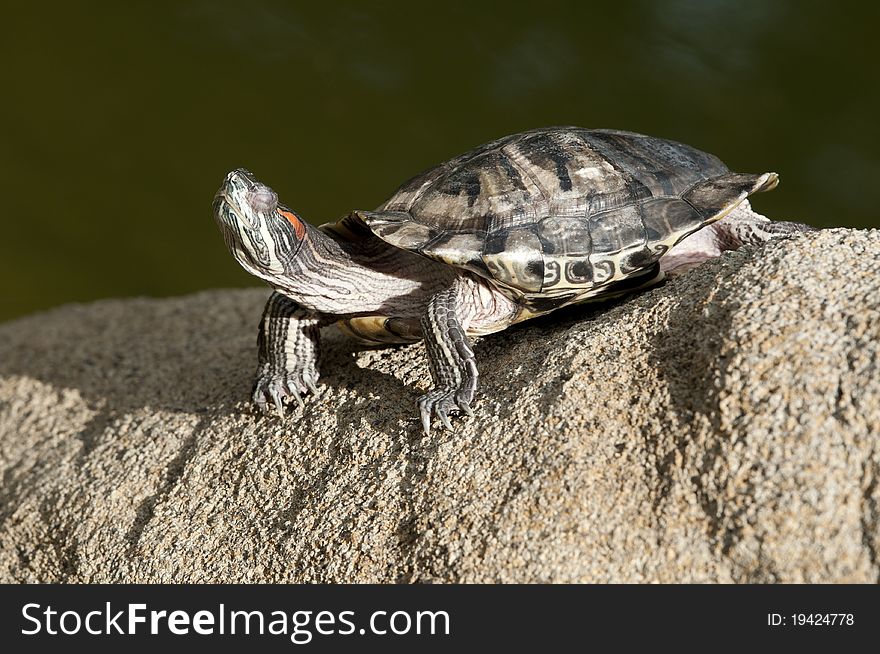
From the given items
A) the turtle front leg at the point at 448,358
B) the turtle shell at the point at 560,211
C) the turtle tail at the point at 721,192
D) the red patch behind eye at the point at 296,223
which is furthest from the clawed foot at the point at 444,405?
the turtle tail at the point at 721,192

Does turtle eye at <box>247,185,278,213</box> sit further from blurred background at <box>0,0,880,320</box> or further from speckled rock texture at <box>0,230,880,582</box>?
blurred background at <box>0,0,880,320</box>

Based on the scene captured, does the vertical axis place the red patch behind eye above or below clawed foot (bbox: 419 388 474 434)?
above

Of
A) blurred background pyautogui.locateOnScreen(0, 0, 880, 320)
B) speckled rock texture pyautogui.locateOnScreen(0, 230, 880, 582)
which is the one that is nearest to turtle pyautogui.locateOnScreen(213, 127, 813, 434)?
speckled rock texture pyautogui.locateOnScreen(0, 230, 880, 582)

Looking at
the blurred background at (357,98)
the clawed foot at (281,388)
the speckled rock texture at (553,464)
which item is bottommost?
the speckled rock texture at (553,464)

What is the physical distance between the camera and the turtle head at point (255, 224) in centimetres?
229

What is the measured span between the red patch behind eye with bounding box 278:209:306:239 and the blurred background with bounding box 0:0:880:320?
3.77 metres

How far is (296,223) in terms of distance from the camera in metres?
2.39

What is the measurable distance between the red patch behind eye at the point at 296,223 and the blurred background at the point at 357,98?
377 cm

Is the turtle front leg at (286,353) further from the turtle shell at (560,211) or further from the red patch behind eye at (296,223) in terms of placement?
the turtle shell at (560,211)

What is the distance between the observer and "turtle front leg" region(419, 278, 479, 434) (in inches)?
81.3

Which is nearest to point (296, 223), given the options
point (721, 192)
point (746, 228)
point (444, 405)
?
point (444, 405)

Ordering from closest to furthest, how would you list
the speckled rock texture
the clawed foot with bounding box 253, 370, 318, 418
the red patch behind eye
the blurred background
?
the speckled rock texture < the red patch behind eye < the clawed foot with bounding box 253, 370, 318, 418 < the blurred background

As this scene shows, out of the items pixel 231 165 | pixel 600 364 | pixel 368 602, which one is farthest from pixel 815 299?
pixel 231 165

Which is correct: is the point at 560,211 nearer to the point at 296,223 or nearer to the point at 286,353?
the point at 296,223
